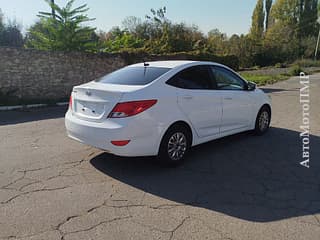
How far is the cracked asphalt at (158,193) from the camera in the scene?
2.72 m

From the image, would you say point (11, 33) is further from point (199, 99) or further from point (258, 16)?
point (258, 16)

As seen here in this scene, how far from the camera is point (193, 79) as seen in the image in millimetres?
4582

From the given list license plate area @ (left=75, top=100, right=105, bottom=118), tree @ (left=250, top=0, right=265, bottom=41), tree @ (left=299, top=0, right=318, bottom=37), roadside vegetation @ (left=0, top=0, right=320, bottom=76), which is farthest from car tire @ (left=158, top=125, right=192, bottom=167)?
tree @ (left=250, top=0, right=265, bottom=41)

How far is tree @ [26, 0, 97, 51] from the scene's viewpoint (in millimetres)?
12868

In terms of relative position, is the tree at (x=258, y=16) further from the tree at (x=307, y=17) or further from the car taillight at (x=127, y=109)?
the car taillight at (x=127, y=109)

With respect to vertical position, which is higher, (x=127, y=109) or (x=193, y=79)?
(x=193, y=79)

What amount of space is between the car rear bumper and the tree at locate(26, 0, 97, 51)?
10.3 m

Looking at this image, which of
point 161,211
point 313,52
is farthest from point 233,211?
point 313,52

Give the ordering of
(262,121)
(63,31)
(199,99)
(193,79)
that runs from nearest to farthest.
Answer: (199,99) < (193,79) < (262,121) < (63,31)

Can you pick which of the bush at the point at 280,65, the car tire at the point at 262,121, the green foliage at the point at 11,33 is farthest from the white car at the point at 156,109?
the bush at the point at 280,65

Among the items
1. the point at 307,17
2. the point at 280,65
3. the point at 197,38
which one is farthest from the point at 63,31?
the point at 307,17

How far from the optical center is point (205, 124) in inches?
183

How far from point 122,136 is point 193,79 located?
5.23ft

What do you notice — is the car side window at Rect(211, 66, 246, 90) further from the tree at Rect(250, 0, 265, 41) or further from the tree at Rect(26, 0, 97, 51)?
the tree at Rect(250, 0, 265, 41)
